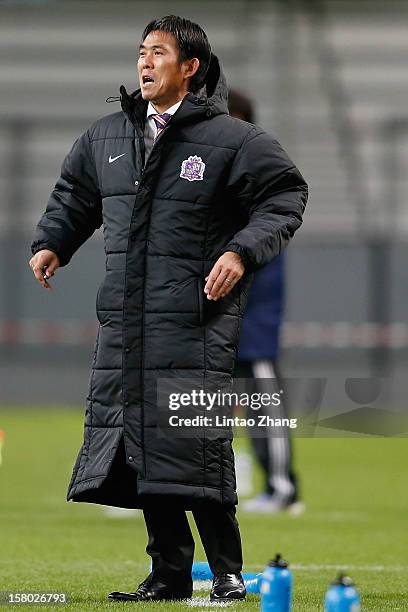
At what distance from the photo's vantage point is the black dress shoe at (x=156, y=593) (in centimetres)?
463

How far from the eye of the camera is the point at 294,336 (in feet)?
58.7

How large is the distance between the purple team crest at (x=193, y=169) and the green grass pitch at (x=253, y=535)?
129 cm

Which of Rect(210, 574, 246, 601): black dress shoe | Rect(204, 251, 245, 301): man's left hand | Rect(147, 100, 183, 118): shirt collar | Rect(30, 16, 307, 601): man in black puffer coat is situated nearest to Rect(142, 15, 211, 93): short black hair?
Rect(30, 16, 307, 601): man in black puffer coat

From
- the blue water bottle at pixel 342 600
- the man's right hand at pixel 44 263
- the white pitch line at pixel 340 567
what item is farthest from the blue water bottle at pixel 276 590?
the white pitch line at pixel 340 567

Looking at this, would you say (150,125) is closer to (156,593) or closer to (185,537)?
(185,537)

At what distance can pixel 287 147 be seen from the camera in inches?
746

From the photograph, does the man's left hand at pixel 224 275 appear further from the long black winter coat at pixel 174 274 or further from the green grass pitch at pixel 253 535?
the green grass pitch at pixel 253 535

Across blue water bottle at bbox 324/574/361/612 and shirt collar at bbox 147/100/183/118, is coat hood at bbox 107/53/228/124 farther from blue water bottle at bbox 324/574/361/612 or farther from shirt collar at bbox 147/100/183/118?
blue water bottle at bbox 324/574/361/612

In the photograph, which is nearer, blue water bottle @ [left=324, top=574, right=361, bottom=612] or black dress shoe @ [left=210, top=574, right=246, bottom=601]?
blue water bottle @ [left=324, top=574, right=361, bottom=612]

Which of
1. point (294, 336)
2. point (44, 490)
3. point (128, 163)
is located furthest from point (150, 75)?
point (294, 336)

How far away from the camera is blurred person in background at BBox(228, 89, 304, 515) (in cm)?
780

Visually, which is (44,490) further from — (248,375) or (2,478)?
(248,375)

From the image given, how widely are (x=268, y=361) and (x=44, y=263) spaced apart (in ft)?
10.8

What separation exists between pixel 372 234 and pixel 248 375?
423 inches
